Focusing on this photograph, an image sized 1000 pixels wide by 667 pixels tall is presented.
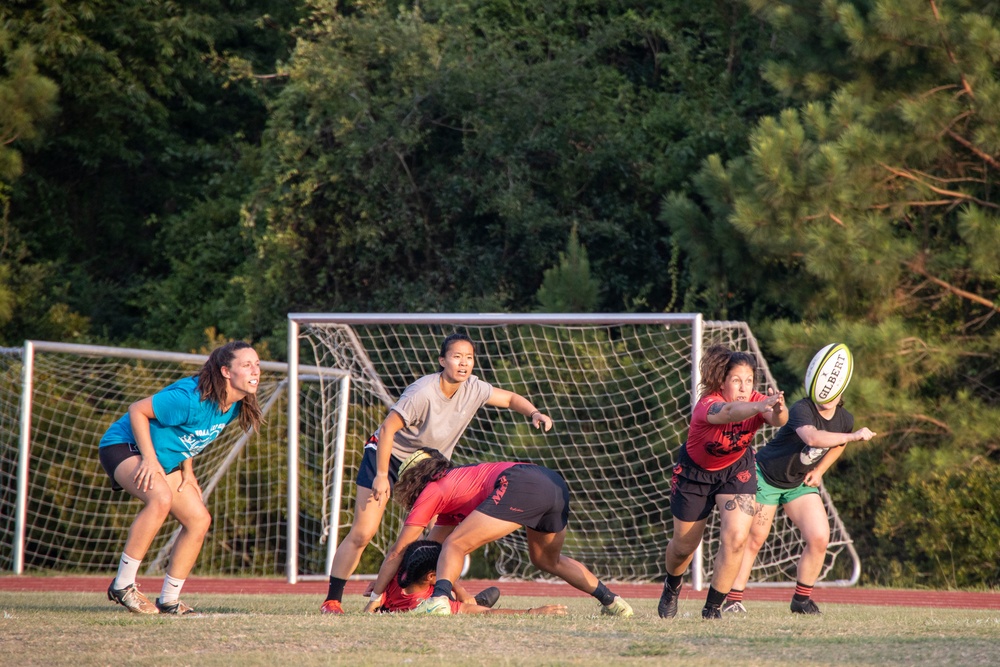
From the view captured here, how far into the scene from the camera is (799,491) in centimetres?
768

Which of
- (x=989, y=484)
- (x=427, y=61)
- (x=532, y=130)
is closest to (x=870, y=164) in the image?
(x=989, y=484)

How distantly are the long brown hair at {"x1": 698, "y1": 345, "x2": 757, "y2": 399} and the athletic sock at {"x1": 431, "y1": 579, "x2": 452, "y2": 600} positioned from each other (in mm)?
1762

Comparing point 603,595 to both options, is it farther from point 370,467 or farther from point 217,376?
point 217,376

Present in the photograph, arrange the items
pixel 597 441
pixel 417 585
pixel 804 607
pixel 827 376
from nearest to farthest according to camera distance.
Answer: pixel 417 585, pixel 827 376, pixel 804 607, pixel 597 441

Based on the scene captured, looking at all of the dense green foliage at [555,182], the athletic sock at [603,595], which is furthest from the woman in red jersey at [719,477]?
the dense green foliage at [555,182]

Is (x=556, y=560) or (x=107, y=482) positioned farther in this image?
(x=107, y=482)

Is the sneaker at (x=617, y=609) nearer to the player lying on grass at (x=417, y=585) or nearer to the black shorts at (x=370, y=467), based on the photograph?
the player lying on grass at (x=417, y=585)

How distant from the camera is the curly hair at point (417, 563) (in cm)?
660

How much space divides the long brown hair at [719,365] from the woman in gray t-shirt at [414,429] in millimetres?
927

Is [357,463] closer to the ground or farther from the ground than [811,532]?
closer to the ground

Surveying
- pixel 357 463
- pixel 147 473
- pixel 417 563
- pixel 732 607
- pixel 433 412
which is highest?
pixel 433 412

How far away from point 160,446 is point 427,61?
11.5m

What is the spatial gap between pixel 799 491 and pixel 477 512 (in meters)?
2.39

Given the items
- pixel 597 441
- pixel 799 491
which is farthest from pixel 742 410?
pixel 597 441
